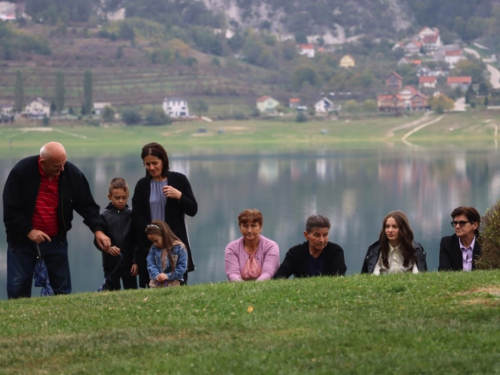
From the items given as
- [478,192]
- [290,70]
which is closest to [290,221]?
[478,192]

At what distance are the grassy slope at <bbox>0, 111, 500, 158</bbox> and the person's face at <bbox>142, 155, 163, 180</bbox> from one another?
3097 inches

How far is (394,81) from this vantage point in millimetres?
155000

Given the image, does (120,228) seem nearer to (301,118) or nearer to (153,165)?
(153,165)

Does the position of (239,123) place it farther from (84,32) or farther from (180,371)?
(180,371)

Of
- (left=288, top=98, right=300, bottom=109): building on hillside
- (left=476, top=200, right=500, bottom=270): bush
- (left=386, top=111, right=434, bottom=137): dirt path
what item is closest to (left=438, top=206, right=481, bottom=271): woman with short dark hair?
(left=476, top=200, right=500, bottom=270): bush

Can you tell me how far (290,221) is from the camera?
104 ft

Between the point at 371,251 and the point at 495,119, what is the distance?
105669 mm

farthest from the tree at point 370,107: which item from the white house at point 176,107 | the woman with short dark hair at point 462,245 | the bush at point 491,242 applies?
the bush at point 491,242

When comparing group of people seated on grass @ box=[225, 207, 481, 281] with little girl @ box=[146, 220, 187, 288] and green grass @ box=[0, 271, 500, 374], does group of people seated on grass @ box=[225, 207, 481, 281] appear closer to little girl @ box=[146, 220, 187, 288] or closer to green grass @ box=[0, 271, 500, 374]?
little girl @ box=[146, 220, 187, 288]

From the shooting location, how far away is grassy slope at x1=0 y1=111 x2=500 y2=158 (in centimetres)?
9450

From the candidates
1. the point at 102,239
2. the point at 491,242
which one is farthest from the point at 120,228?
the point at 491,242

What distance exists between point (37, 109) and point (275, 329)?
116647 millimetres

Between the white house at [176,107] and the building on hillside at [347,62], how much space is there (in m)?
51.2

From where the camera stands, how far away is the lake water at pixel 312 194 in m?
24.9
